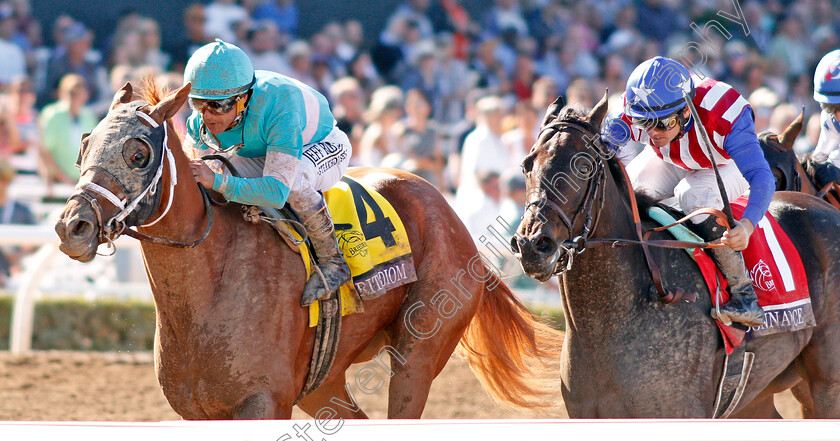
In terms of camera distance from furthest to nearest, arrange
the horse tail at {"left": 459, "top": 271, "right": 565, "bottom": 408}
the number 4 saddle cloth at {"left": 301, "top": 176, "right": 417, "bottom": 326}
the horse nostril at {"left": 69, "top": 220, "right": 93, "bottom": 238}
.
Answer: the horse tail at {"left": 459, "top": 271, "right": 565, "bottom": 408}
the number 4 saddle cloth at {"left": 301, "top": 176, "right": 417, "bottom": 326}
the horse nostril at {"left": 69, "top": 220, "right": 93, "bottom": 238}

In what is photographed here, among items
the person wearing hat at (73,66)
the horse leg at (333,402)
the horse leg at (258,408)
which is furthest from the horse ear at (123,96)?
the person wearing hat at (73,66)

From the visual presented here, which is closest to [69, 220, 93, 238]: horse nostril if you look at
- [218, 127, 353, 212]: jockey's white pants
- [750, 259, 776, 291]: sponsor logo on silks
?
[218, 127, 353, 212]: jockey's white pants

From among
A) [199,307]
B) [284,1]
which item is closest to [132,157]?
[199,307]

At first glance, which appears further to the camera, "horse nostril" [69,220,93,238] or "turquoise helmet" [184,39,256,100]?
"turquoise helmet" [184,39,256,100]

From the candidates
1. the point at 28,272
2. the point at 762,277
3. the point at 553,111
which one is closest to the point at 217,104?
the point at 553,111

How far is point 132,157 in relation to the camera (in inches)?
127

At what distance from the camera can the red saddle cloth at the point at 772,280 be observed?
12.4 feet

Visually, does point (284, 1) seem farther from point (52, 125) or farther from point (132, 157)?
point (132, 157)

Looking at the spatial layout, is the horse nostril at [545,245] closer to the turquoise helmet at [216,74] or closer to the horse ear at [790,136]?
the turquoise helmet at [216,74]

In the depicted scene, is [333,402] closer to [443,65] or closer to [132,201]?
[132,201]

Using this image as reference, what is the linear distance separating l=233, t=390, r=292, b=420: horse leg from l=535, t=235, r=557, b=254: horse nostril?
1180mm

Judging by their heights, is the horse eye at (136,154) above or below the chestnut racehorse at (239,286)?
above

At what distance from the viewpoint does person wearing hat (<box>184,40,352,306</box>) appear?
356cm

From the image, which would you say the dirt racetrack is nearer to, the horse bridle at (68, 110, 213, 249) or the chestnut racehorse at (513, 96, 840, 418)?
the chestnut racehorse at (513, 96, 840, 418)
